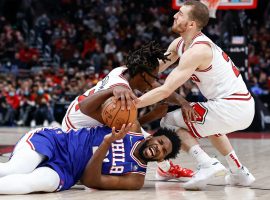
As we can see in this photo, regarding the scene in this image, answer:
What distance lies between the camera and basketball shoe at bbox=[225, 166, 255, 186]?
236 inches

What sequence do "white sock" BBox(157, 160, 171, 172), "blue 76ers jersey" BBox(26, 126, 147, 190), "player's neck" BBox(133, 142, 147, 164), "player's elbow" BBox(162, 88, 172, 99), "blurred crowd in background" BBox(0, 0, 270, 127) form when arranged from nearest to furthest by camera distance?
"blue 76ers jersey" BBox(26, 126, 147, 190)
"player's neck" BBox(133, 142, 147, 164)
"player's elbow" BBox(162, 88, 172, 99)
"white sock" BBox(157, 160, 171, 172)
"blurred crowd in background" BBox(0, 0, 270, 127)

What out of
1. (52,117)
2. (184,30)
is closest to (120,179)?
(184,30)

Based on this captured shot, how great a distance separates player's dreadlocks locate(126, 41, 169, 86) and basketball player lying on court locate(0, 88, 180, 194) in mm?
414

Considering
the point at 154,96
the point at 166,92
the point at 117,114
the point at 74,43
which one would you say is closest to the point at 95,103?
the point at 117,114

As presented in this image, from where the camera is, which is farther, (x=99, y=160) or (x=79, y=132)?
(x=79, y=132)

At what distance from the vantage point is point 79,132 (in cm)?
557

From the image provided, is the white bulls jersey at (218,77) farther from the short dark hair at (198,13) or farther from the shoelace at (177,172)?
the shoelace at (177,172)

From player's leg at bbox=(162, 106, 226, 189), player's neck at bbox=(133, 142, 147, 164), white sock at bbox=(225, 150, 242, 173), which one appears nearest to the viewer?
player's neck at bbox=(133, 142, 147, 164)

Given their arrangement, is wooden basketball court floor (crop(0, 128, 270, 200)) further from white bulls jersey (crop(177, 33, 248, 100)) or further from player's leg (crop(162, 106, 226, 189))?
white bulls jersey (crop(177, 33, 248, 100))

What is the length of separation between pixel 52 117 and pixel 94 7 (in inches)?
300

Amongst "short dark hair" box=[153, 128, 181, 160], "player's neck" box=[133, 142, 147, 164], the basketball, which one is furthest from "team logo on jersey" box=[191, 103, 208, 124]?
the basketball

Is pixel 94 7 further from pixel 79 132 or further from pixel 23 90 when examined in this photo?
pixel 79 132

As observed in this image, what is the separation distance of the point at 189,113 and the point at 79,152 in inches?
41.1

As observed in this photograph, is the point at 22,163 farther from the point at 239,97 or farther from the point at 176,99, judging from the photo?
the point at 239,97
